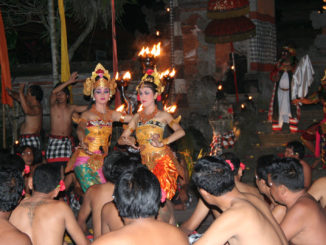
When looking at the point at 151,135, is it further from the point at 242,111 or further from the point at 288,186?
the point at 242,111

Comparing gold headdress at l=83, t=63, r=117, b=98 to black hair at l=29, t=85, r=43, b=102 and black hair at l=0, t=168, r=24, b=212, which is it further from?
black hair at l=0, t=168, r=24, b=212

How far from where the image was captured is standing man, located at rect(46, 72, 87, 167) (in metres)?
7.39

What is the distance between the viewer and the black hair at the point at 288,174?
3.44 metres

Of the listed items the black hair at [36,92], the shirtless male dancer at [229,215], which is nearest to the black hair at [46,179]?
the shirtless male dancer at [229,215]

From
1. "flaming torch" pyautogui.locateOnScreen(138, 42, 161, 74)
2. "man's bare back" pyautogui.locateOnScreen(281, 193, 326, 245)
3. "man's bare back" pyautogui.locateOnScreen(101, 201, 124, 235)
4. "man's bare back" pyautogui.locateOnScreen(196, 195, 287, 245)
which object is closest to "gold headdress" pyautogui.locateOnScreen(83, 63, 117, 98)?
"flaming torch" pyautogui.locateOnScreen(138, 42, 161, 74)

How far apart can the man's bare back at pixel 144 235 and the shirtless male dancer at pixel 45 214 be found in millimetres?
1249

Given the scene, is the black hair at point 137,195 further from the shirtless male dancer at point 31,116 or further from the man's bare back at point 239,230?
the shirtless male dancer at point 31,116

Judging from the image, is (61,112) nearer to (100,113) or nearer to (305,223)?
(100,113)

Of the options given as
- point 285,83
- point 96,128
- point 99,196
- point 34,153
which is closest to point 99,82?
point 96,128

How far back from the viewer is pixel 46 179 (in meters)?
3.60

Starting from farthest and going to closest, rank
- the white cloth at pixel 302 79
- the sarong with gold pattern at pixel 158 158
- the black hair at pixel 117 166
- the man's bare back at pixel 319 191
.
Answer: the white cloth at pixel 302 79 → the sarong with gold pattern at pixel 158 158 → the man's bare back at pixel 319 191 → the black hair at pixel 117 166

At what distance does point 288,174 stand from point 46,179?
80.8 inches

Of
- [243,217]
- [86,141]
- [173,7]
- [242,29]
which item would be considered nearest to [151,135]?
[86,141]

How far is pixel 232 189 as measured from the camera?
3.10 meters
